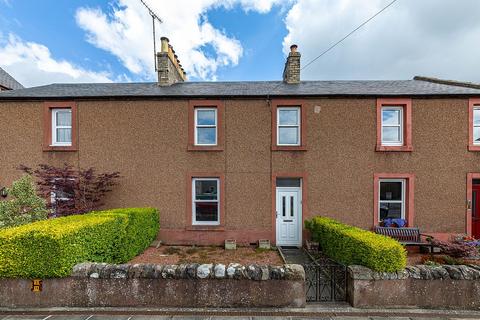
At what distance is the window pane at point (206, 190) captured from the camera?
30.1 feet

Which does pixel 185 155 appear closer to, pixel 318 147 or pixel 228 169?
pixel 228 169

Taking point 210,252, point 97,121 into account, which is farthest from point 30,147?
point 210,252

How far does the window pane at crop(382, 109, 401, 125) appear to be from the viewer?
353 inches

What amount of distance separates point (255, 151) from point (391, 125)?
552 cm

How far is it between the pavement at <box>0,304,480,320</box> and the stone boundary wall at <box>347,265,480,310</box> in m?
0.13

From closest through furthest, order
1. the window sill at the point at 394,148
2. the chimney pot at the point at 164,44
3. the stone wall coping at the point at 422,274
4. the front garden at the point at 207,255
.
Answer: the stone wall coping at the point at 422,274 < the front garden at the point at 207,255 < the window sill at the point at 394,148 < the chimney pot at the point at 164,44

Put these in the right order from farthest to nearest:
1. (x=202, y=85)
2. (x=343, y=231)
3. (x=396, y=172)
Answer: (x=202, y=85) < (x=396, y=172) < (x=343, y=231)

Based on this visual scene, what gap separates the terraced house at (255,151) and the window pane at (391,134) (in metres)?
0.04

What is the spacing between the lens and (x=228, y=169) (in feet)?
29.6

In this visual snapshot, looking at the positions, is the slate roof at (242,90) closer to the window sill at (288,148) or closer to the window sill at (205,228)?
the window sill at (288,148)

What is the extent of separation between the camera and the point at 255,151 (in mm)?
8984

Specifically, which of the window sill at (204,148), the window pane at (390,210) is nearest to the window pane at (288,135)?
the window sill at (204,148)

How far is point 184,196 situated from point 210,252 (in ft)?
7.87

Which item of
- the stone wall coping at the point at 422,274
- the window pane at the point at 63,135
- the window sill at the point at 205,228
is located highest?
the window pane at the point at 63,135
